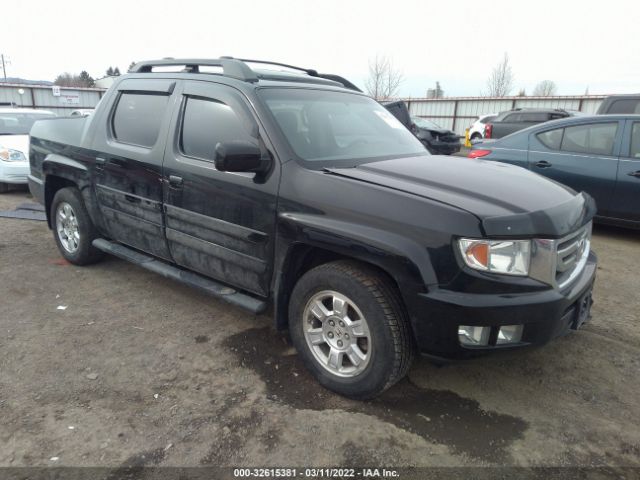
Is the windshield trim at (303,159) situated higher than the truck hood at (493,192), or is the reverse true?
the windshield trim at (303,159)

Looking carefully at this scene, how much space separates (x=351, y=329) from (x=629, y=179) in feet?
15.5

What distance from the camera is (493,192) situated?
2641mm

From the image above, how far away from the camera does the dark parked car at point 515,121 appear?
55.4ft

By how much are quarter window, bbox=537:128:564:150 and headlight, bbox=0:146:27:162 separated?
844cm

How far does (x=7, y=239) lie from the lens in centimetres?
580

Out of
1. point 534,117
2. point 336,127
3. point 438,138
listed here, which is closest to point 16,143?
point 336,127

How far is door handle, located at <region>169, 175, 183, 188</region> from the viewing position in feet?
11.2

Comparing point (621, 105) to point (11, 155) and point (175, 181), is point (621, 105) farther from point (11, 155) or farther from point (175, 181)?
point (11, 155)

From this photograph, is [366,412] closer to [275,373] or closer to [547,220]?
[275,373]

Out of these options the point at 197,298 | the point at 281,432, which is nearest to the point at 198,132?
the point at 197,298

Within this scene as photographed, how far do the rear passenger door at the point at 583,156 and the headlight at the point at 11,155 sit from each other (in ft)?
27.4

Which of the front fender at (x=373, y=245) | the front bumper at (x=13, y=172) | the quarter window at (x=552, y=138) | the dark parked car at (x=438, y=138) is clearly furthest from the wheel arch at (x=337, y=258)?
the dark parked car at (x=438, y=138)

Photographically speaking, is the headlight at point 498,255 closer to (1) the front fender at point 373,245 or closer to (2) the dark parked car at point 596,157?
(1) the front fender at point 373,245

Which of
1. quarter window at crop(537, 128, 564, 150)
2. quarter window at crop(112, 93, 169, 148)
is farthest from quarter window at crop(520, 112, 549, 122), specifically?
quarter window at crop(112, 93, 169, 148)
